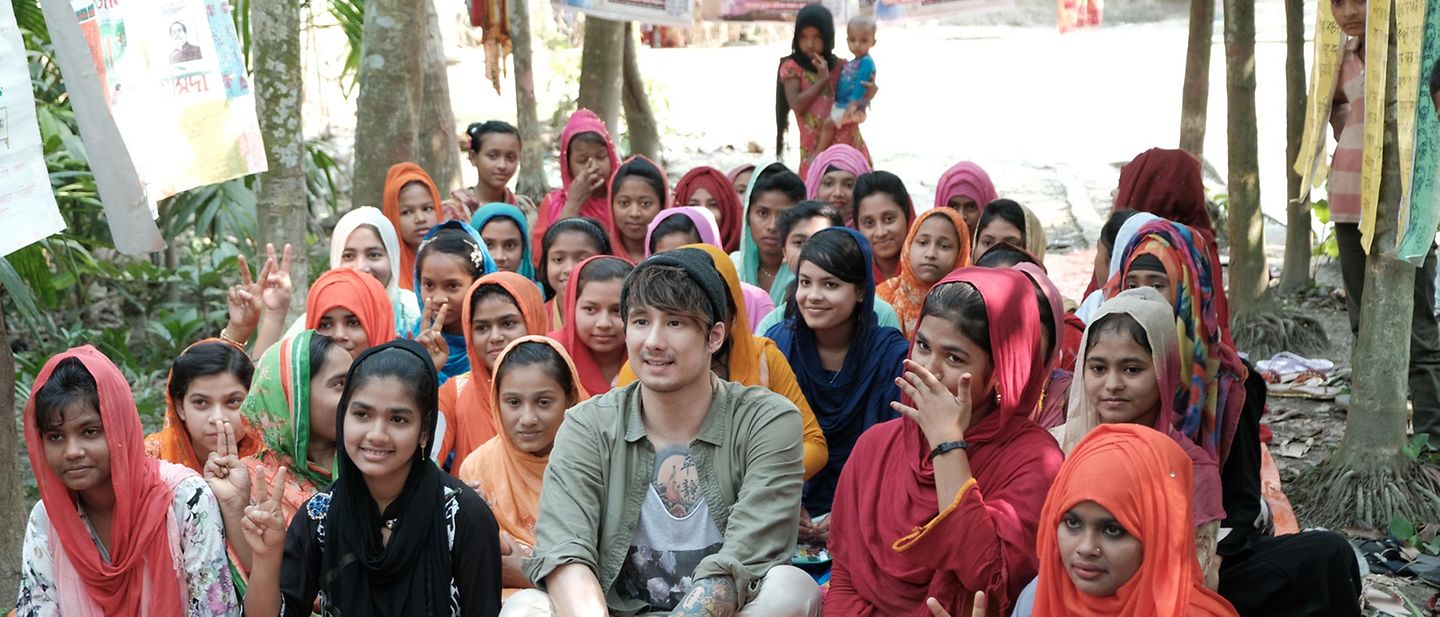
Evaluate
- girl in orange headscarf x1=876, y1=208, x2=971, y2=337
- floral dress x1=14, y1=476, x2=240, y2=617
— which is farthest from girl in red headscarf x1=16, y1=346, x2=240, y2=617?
girl in orange headscarf x1=876, y1=208, x2=971, y2=337

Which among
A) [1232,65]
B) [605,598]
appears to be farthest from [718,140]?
[605,598]

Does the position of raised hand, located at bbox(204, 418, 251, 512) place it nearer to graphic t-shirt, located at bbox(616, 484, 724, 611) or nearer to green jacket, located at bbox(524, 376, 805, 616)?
green jacket, located at bbox(524, 376, 805, 616)

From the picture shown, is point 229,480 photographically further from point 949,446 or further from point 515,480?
point 949,446

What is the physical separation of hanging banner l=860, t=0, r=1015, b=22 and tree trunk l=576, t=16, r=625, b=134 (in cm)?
225

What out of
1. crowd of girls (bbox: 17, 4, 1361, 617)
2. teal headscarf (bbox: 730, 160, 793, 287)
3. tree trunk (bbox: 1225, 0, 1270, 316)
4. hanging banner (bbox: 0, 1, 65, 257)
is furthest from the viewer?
tree trunk (bbox: 1225, 0, 1270, 316)

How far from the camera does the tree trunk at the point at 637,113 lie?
11773mm

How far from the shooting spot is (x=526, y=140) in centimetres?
1132

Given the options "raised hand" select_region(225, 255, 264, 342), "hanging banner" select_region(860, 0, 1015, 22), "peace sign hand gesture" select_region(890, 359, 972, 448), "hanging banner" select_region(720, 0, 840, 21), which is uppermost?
"hanging banner" select_region(720, 0, 840, 21)

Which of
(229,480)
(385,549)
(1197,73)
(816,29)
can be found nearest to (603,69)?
(816,29)

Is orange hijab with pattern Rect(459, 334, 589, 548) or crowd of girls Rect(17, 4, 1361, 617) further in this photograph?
orange hijab with pattern Rect(459, 334, 589, 548)

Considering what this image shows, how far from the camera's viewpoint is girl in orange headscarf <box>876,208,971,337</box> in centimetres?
525

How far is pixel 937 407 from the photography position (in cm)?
317

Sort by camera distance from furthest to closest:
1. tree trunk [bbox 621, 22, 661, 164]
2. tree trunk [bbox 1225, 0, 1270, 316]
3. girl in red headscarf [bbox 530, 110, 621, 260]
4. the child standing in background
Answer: tree trunk [bbox 621, 22, 661, 164] < the child standing in background < tree trunk [bbox 1225, 0, 1270, 316] < girl in red headscarf [bbox 530, 110, 621, 260]

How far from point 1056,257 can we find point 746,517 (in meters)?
7.73
